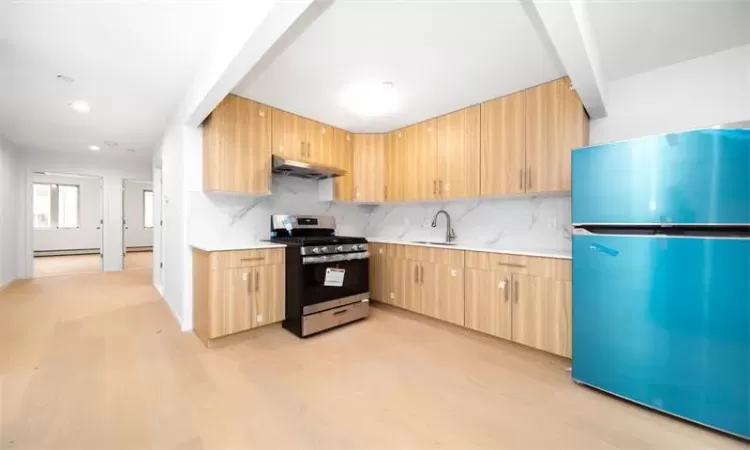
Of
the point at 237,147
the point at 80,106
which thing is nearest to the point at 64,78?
the point at 80,106

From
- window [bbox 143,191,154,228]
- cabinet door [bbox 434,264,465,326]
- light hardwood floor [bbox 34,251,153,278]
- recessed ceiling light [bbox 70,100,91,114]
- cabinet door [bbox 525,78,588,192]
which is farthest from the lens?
window [bbox 143,191,154,228]

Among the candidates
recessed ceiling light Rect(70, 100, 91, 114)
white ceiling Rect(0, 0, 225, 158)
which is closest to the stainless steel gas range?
white ceiling Rect(0, 0, 225, 158)

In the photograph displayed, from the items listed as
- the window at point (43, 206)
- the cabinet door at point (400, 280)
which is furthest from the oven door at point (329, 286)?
the window at point (43, 206)

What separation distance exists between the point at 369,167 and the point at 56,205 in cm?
1027

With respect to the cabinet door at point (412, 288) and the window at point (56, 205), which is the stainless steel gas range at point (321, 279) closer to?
the cabinet door at point (412, 288)

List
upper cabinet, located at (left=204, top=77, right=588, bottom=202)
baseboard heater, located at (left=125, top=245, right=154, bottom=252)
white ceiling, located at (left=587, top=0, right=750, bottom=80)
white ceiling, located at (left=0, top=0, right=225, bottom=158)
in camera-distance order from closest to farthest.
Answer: white ceiling, located at (left=587, top=0, right=750, bottom=80)
white ceiling, located at (left=0, top=0, right=225, bottom=158)
upper cabinet, located at (left=204, top=77, right=588, bottom=202)
baseboard heater, located at (left=125, top=245, right=154, bottom=252)

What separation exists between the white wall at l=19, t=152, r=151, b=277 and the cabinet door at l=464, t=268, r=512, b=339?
23.0 ft

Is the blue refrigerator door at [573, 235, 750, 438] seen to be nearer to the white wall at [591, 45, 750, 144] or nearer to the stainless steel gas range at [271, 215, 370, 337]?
the white wall at [591, 45, 750, 144]

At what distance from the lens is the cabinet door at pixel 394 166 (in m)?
3.75

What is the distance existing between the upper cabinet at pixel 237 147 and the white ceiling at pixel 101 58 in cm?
42

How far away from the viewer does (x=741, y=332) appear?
1.50 metres

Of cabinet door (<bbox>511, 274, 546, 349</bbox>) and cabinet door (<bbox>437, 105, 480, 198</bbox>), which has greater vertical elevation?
cabinet door (<bbox>437, 105, 480, 198</bbox>)

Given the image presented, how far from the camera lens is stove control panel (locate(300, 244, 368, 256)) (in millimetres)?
2857

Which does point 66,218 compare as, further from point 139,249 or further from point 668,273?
point 668,273
